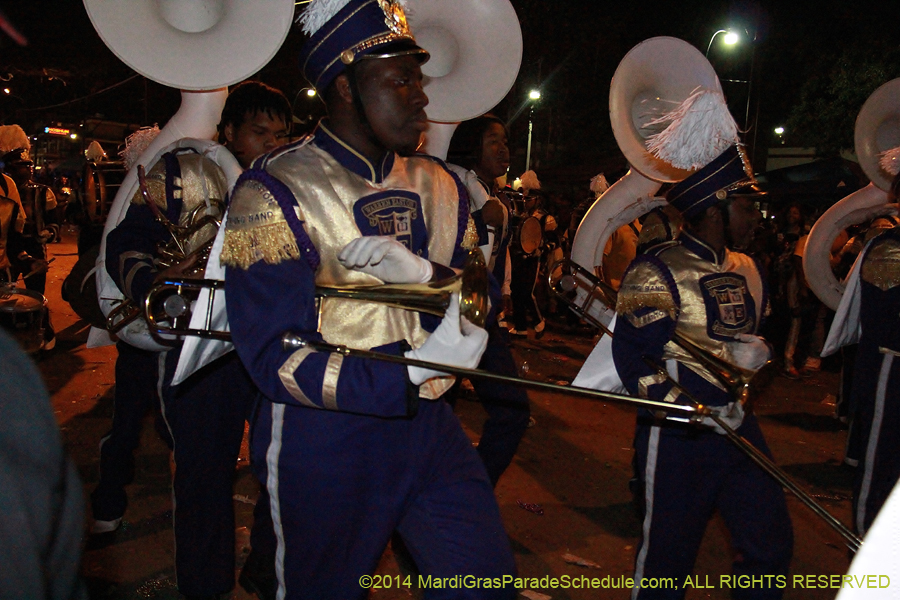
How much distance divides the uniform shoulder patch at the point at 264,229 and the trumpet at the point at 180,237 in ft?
4.03

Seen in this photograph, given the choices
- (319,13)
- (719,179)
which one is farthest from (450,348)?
(719,179)

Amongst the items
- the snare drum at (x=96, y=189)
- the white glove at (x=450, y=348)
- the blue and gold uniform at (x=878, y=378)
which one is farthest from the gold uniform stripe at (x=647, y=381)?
the snare drum at (x=96, y=189)

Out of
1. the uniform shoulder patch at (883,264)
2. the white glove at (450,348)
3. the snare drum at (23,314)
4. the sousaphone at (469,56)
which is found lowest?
the snare drum at (23,314)

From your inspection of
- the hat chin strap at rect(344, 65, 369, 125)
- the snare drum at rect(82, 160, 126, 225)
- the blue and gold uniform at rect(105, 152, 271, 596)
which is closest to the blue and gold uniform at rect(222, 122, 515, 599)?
the hat chin strap at rect(344, 65, 369, 125)

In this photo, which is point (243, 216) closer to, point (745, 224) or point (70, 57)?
point (745, 224)

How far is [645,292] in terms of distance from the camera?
323 centimetres

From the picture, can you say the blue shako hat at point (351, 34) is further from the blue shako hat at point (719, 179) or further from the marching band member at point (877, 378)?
the marching band member at point (877, 378)

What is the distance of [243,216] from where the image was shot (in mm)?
2193

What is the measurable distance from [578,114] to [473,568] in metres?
26.5

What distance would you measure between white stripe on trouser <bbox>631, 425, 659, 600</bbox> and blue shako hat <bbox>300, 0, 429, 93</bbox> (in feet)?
5.93

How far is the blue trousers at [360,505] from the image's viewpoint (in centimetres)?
219

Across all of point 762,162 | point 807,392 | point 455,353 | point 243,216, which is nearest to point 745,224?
point 455,353

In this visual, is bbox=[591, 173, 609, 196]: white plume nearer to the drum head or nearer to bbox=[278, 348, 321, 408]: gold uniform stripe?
the drum head

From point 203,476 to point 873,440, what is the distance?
3.16m
